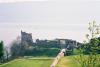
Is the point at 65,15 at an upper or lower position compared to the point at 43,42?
upper

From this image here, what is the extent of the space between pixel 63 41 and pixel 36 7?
26.9 meters

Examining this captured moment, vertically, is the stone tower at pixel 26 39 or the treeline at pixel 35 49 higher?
the stone tower at pixel 26 39

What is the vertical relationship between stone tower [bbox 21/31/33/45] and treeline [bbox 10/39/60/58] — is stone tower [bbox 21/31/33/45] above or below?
above

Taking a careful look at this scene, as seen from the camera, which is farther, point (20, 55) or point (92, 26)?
point (20, 55)

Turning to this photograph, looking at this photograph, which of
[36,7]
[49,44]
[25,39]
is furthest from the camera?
[36,7]

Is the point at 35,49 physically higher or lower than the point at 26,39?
lower

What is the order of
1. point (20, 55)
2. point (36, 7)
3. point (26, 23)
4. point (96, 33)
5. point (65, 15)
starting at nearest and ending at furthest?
point (96, 33) → point (20, 55) → point (26, 23) → point (65, 15) → point (36, 7)

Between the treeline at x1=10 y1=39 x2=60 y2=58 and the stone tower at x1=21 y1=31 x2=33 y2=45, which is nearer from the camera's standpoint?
the treeline at x1=10 y1=39 x2=60 y2=58

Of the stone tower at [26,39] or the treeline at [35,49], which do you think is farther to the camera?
the stone tower at [26,39]

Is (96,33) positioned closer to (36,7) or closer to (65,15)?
(65,15)

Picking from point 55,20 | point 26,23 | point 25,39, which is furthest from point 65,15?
point 25,39

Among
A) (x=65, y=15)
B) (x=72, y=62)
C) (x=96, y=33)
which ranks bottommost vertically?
(x=72, y=62)

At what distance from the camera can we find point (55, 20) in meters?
47.1

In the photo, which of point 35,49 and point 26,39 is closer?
point 35,49
